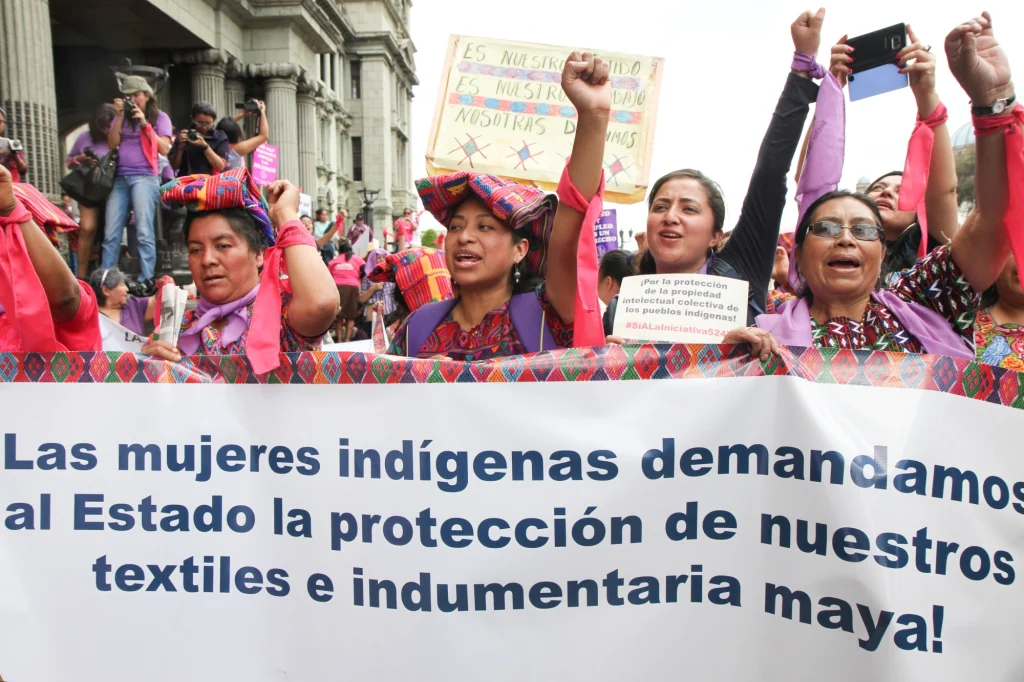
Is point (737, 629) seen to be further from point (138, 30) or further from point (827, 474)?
point (138, 30)

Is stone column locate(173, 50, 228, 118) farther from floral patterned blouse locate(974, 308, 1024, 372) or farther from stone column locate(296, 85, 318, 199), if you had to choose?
floral patterned blouse locate(974, 308, 1024, 372)

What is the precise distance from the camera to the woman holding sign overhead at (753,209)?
8.63 feet

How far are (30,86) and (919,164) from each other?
9.86 m

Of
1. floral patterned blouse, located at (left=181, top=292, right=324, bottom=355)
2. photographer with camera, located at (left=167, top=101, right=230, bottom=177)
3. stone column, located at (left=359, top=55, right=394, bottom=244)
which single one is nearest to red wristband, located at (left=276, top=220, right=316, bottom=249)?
floral patterned blouse, located at (left=181, top=292, right=324, bottom=355)

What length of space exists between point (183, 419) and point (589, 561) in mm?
1020

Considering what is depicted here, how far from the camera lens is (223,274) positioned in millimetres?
2445

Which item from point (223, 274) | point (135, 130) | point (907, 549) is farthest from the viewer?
point (135, 130)

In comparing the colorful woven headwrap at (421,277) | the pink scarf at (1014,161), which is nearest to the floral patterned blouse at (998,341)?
the pink scarf at (1014,161)

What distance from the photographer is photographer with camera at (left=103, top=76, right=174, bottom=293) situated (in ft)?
23.9

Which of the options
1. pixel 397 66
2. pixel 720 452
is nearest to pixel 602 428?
pixel 720 452

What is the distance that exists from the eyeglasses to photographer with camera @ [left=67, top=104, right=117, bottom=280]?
7.10m

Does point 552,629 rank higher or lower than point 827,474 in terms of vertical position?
lower

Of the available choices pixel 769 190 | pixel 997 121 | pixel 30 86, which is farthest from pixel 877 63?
pixel 30 86

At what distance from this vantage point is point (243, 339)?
243 centimetres
